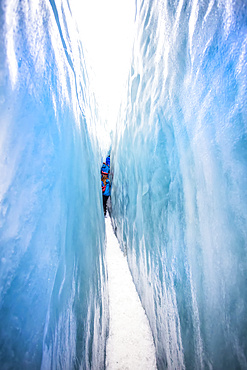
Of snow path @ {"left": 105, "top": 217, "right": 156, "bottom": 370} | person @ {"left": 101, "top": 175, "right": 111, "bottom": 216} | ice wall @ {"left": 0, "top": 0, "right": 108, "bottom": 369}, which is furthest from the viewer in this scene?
person @ {"left": 101, "top": 175, "right": 111, "bottom": 216}

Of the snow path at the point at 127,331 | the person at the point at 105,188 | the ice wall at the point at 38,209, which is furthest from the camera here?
the person at the point at 105,188

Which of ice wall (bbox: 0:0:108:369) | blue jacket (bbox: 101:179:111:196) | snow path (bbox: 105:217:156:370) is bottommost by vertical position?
snow path (bbox: 105:217:156:370)

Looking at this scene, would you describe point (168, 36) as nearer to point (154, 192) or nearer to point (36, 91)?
point (36, 91)

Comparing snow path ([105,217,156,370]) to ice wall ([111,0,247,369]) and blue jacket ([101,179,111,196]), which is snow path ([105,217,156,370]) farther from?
blue jacket ([101,179,111,196])

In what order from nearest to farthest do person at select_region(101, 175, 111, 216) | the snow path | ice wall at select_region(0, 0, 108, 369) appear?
1. ice wall at select_region(0, 0, 108, 369)
2. the snow path
3. person at select_region(101, 175, 111, 216)

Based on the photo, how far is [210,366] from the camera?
755 mm

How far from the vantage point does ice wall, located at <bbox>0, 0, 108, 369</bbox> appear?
596 millimetres

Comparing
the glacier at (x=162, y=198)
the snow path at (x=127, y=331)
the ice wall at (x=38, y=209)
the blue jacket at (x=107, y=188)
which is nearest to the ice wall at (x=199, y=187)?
the glacier at (x=162, y=198)

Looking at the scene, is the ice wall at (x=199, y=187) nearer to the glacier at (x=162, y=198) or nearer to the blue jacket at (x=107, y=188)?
the glacier at (x=162, y=198)

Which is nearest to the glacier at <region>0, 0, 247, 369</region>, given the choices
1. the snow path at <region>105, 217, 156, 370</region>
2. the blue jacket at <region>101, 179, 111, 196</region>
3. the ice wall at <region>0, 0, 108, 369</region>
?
the ice wall at <region>0, 0, 108, 369</region>

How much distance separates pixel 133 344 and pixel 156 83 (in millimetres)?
2608

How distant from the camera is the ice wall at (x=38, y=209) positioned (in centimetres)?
60

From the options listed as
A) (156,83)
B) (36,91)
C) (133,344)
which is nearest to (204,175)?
(36,91)

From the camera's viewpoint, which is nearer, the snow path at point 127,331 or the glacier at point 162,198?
the glacier at point 162,198
